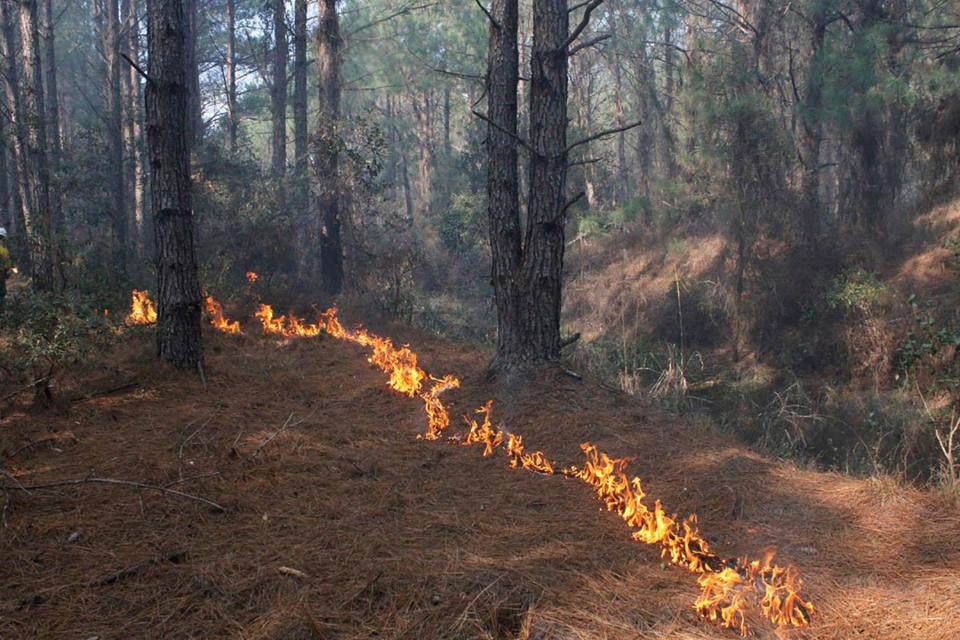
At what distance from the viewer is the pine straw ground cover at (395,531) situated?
2.97 metres

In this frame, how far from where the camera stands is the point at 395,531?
12.6 feet

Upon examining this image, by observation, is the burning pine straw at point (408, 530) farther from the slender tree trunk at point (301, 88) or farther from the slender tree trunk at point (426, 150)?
the slender tree trunk at point (426, 150)

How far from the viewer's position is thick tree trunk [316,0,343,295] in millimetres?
13766

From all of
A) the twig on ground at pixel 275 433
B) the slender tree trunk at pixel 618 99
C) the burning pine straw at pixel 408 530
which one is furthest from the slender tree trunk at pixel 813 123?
the twig on ground at pixel 275 433

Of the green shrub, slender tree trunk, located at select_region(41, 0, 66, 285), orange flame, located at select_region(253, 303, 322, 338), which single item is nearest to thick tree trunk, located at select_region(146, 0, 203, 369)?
the green shrub

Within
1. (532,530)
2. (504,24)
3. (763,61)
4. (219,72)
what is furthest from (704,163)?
(219,72)

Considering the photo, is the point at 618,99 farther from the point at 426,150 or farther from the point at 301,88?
the point at 426,150

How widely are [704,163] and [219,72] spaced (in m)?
24.8

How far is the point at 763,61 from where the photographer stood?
565 inches

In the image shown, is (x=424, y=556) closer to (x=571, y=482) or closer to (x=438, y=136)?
(x=571, y=482)

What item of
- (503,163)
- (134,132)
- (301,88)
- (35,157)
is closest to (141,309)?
(35,157)

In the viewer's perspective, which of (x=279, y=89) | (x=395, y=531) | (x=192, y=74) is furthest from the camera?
(x=279, y=89)

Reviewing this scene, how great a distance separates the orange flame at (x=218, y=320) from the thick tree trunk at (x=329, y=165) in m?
4.01

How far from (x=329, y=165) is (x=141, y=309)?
5690 mm
